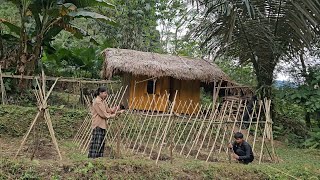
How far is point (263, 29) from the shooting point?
962 centimetres

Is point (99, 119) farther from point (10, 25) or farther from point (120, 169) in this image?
point (10, 25)

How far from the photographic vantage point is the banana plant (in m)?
9.91

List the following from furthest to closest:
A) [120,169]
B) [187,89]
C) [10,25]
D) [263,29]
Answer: [187,89] < [10,25] < [263,29] < [120,169]

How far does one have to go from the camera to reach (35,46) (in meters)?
10.7

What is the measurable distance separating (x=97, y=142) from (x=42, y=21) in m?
5.62

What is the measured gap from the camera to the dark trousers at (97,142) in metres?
6.07

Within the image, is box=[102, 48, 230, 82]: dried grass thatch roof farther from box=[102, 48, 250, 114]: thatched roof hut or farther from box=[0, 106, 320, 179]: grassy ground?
box=[0, 106, 320, 179]: grassy ground

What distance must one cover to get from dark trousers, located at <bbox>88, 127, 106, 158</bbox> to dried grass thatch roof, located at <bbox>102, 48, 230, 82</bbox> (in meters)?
5.95

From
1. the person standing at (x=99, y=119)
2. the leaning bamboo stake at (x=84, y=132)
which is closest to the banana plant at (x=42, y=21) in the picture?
the leaning bamboo stake at (x=84, y=132)

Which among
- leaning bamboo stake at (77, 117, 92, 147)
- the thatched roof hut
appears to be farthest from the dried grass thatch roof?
leaning bamboo stake at (77, 117, 92, 147)

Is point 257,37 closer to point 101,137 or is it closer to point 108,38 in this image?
point 101,137

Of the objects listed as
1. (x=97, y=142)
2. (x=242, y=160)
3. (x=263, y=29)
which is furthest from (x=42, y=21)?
(x=242, y=160)

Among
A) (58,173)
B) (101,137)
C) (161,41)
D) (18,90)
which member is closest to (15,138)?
(18,90)

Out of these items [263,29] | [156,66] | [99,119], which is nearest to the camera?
[99,119]
